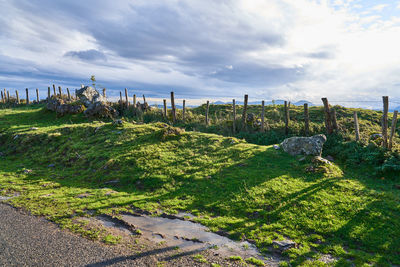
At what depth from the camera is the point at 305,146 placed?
15.4 meters

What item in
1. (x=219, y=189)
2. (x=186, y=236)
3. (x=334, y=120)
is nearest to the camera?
(x=186, y=236)

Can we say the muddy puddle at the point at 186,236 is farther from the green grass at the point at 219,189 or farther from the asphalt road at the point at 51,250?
the asphalt road at the point at 51,250

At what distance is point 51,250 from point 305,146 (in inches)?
584

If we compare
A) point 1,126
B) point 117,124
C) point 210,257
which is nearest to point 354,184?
point 210,257

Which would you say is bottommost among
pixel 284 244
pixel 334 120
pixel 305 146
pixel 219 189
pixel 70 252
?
pixel 284 244

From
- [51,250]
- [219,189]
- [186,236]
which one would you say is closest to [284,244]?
[186,236]

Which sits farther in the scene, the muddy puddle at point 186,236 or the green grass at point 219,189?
the green grass at point 219,189

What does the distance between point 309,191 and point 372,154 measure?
809cm

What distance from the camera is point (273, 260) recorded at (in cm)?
672

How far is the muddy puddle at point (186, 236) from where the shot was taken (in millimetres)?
7078

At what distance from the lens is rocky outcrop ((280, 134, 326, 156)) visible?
1514 cm

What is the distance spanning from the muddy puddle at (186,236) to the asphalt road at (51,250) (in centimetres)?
116

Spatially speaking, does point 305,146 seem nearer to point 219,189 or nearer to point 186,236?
point 219,189

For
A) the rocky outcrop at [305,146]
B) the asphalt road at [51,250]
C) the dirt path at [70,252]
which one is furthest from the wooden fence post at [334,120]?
the asphalt road at [51,250]
